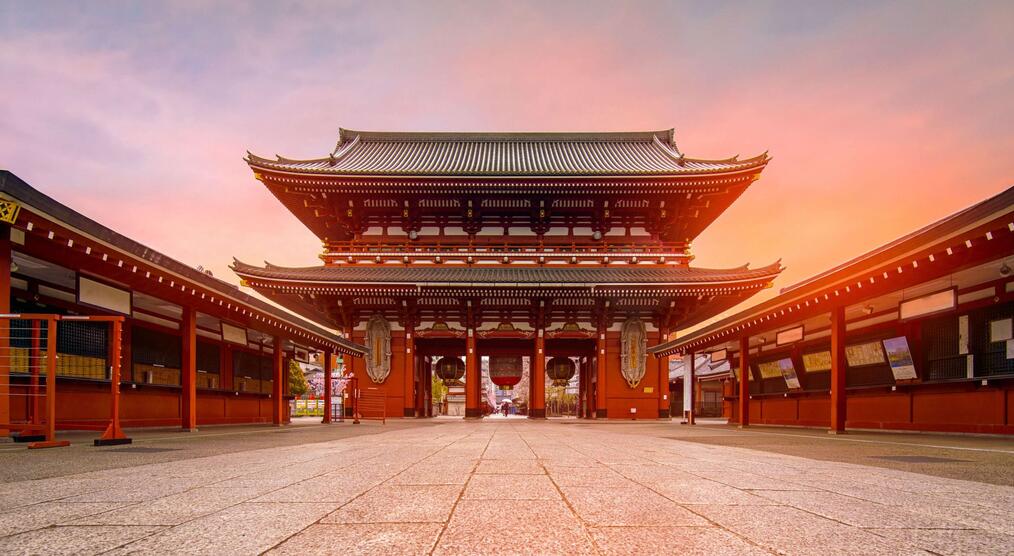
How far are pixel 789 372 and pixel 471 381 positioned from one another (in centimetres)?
995

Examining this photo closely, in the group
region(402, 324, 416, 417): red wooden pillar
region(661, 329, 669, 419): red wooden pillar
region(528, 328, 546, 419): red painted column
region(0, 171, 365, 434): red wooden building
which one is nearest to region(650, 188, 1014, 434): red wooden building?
region(661, 329, 669, 419): red wooden pillar

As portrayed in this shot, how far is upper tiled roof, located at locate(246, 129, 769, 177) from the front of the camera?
19.0 meters

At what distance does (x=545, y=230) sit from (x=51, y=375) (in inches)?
635

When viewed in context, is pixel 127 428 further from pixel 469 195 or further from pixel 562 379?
pixel 562 379

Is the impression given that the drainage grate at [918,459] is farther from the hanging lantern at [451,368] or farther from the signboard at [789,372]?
the hanging lantern at [451,368]

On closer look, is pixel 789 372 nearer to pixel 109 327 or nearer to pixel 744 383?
pixel 744 383

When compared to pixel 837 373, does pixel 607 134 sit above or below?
above

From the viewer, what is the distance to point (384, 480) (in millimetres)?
3865

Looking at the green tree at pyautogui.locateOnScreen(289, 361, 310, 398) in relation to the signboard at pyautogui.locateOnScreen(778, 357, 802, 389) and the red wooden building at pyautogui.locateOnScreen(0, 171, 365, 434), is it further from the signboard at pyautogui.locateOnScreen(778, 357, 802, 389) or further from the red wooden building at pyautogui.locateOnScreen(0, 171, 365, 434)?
the signboard at pyautogui.locateOnScreen(778, 357, 802, 389)

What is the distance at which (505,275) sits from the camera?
18.8 meters

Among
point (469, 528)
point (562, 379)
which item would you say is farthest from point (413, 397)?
point (469, 528)

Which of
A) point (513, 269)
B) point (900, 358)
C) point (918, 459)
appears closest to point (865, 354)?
point (900, 358)

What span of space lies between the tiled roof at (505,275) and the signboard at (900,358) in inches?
264

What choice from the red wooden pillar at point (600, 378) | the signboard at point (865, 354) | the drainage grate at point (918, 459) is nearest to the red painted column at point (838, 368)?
the signboard at point (865, 354)
